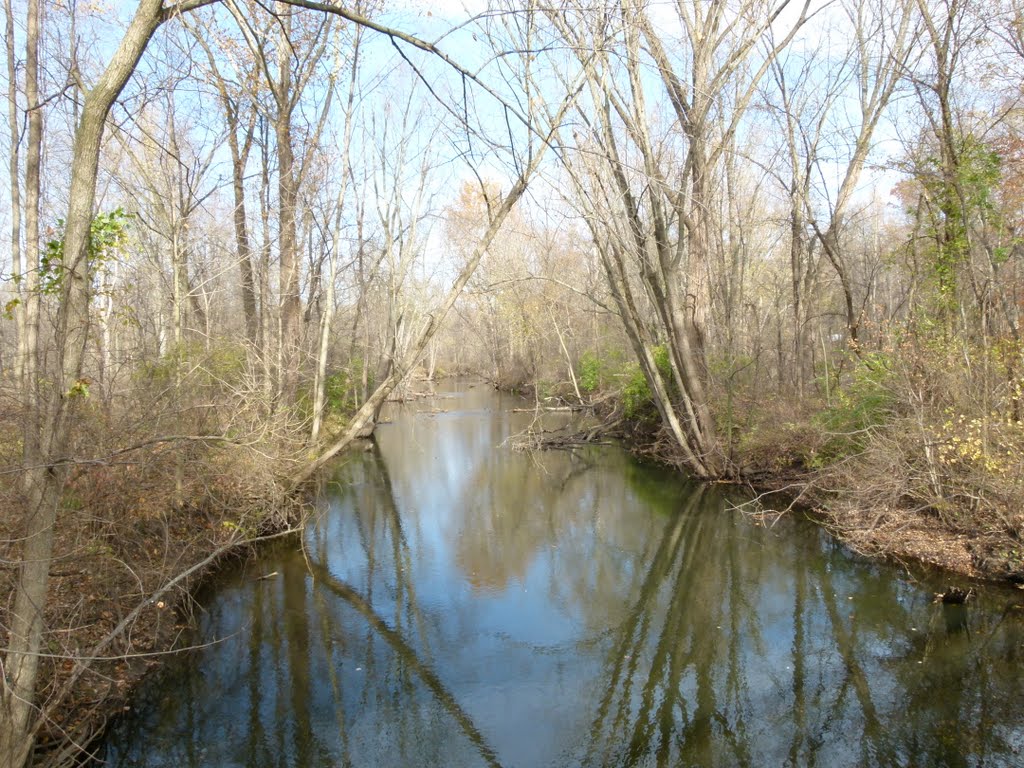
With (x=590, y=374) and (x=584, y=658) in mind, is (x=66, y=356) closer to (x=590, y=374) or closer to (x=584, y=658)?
(x=584, y=658)

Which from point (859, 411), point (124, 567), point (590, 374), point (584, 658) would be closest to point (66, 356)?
point (124, 567)

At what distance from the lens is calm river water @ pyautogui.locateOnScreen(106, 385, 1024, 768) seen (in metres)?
5.20

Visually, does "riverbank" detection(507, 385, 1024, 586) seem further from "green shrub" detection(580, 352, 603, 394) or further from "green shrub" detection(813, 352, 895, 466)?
"green shrub" detection(580, 352, 603, 394)

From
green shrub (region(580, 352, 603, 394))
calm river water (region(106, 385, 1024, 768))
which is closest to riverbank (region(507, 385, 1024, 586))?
calm river water (region(106, 385, 1024, 768))

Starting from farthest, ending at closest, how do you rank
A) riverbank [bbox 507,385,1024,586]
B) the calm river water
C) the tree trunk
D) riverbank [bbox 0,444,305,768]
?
riverbank [bbox 507,385,1024,586]
the calm river water
riverbank [bbox 0,444,305,768]
the tree trunk

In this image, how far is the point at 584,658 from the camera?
6.68 metres

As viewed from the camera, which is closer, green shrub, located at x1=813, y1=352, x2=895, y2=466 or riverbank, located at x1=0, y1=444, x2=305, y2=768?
riverbank, located at x1=0, y1=444, x2=305, y2=768

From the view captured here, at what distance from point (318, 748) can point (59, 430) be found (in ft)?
10.2

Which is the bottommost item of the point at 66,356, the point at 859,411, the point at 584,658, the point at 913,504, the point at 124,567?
the point at 584,658

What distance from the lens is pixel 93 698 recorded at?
5352 millimetres

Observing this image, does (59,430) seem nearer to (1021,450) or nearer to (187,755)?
(187,755)

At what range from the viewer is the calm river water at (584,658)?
5.20 metres

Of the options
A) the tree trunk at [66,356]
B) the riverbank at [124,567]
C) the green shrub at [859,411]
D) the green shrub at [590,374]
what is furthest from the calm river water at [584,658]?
the green shrub at [590,374]

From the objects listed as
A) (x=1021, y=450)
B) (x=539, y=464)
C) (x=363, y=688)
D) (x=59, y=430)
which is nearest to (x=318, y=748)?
(x=363, y=688)
